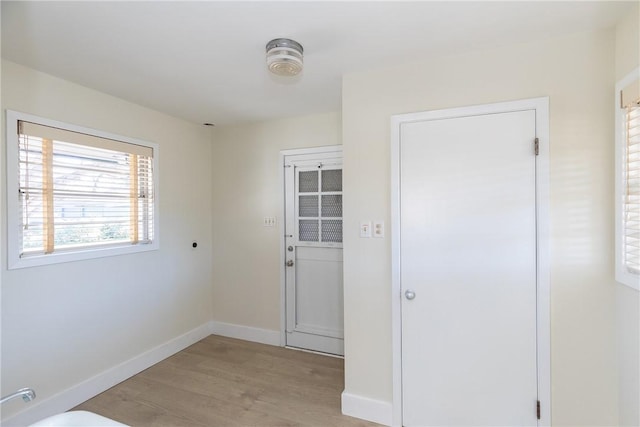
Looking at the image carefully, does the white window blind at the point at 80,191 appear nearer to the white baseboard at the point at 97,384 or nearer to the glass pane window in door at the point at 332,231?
the white baseboard at the point at 97,384

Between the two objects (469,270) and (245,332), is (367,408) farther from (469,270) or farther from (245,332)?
(245,332)

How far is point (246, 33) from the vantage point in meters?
1.74

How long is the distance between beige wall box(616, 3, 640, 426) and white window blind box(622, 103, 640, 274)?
0.55ft

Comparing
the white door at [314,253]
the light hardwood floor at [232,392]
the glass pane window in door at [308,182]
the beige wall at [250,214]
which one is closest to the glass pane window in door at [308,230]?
the white door at [314,253]

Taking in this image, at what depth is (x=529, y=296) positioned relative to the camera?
1.85m

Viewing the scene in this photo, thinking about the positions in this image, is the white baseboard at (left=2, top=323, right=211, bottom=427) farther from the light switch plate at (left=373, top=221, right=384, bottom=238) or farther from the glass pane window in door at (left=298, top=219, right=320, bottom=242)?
the light switch plate at (left=373, top=221, right=384, bottom=238)

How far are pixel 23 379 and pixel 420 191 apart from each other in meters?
2.91

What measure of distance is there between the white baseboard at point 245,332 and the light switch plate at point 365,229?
73.0 inches

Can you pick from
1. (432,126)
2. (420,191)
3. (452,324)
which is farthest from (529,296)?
(432,126)

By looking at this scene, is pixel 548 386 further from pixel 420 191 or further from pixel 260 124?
pixel 260 124

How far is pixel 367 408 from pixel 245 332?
6.08 feet

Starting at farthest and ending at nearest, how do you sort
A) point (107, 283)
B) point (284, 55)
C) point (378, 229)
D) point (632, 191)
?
1. point (107, 283)
2. point (378, 229)
3. point (284, 55)
4. point (632, 191)

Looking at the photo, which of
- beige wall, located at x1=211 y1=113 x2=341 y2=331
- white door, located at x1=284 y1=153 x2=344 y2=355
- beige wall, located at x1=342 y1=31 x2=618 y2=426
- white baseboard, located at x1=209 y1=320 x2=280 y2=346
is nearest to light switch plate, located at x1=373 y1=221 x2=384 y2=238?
beige wall, located at x1=342 y1=31 x2=618 y2=426

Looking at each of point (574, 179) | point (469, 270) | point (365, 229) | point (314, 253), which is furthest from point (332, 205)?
point (574, 179)
